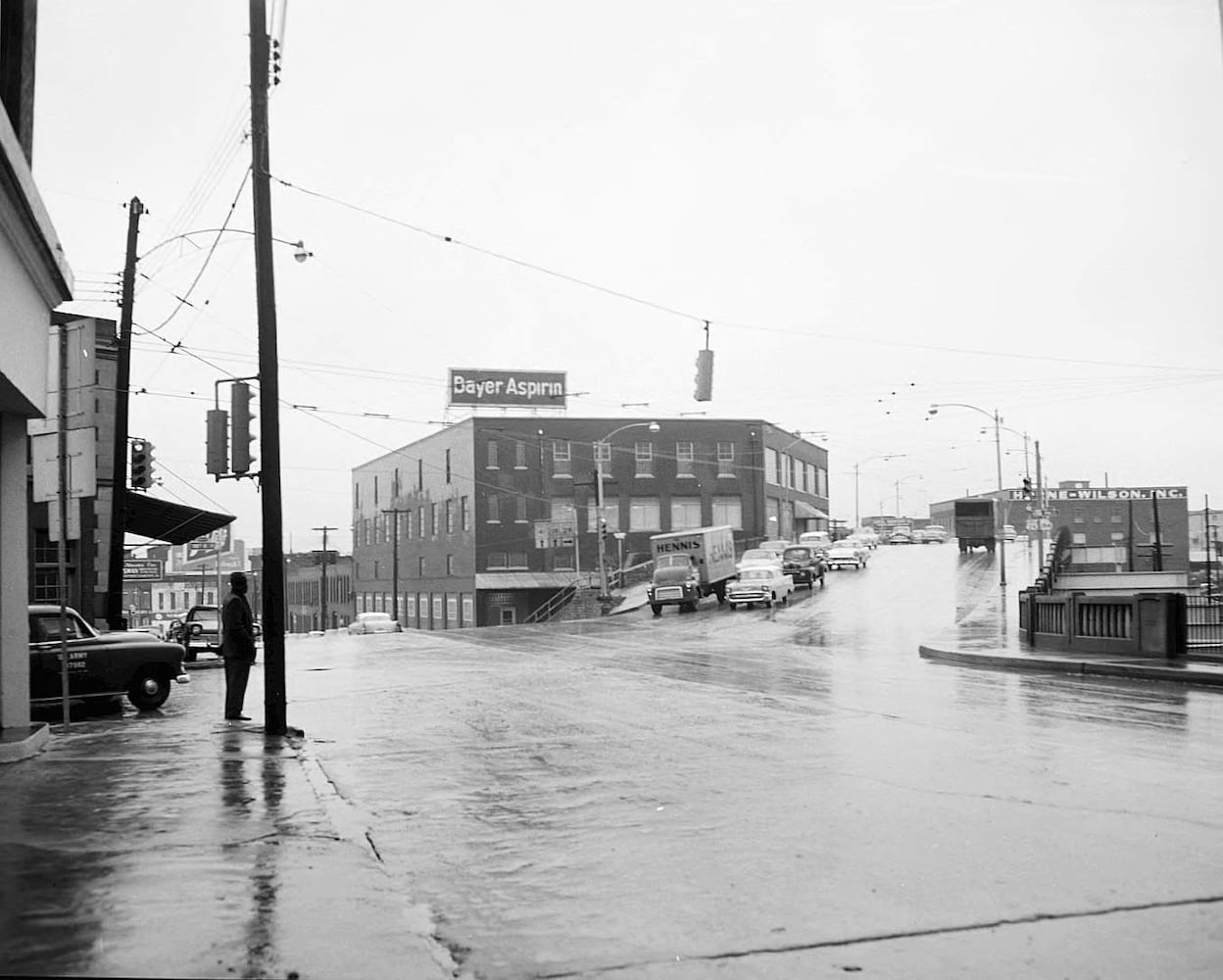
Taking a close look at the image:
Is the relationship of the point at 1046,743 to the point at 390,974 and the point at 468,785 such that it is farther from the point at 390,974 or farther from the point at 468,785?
the point at 390,974

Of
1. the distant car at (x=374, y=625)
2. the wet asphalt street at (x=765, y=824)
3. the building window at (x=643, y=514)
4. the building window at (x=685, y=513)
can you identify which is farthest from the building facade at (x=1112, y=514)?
the wet asphalt street at (x=765, y=824)

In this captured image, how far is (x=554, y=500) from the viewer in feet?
256

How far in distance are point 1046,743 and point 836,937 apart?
6750mm

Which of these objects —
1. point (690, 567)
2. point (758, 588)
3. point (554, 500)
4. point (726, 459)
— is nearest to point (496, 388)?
point (554, 500)

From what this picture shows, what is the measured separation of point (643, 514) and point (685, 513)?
3113mm

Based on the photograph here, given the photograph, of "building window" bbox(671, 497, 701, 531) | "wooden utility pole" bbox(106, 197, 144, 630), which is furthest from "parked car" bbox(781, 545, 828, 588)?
"wooden utility pole" bbox(106, 197, 144, 630)

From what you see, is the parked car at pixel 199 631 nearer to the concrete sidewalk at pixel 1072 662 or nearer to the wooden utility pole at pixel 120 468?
the wooden utility pole at pixel 120 468

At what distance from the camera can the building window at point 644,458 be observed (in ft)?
263

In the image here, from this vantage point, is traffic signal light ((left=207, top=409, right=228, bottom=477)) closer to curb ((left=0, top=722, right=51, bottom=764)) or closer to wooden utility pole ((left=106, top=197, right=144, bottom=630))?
curb ((left=0, top=722, right=51, bottom=764))

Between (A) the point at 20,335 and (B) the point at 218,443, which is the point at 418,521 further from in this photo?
(A) the point at 20,335

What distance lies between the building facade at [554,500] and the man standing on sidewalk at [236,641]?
5729 cm

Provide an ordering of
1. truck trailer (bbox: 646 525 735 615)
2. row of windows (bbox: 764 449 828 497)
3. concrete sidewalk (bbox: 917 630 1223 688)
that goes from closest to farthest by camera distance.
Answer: concrete sidewalk (bbox: 917 630 1223 688)
truck trailer (bbox: 646 525 735 615)
row of windows (bbox: 764 449 828 497)

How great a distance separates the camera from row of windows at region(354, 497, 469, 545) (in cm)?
7944

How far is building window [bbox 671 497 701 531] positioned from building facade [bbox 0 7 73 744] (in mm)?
69650
